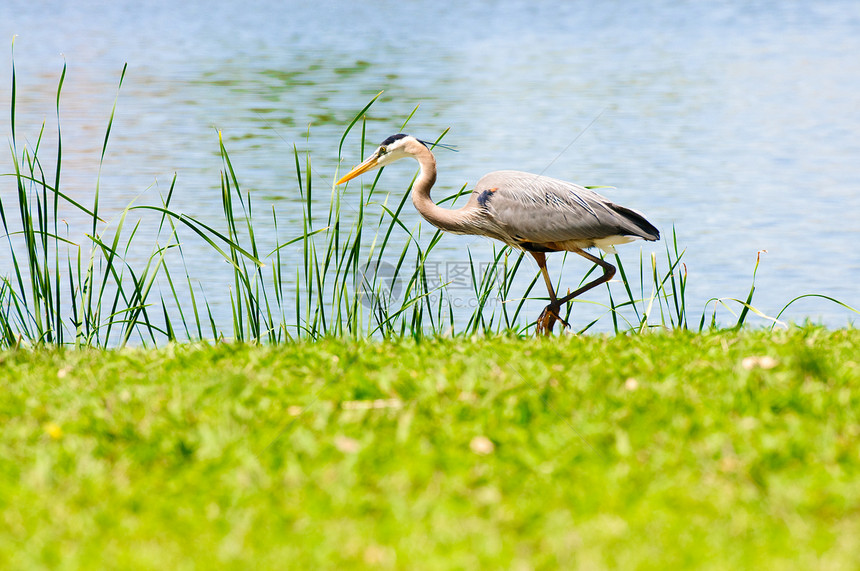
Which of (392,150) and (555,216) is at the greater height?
(392,150)

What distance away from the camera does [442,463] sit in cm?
307

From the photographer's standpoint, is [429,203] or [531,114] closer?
[429,203]

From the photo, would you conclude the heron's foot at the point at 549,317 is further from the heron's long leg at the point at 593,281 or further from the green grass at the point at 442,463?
the green grass at the point at 442,463

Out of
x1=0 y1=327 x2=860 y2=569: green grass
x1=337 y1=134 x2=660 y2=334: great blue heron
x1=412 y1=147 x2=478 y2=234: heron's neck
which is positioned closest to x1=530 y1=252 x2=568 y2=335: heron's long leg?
x1=337 y1=134 x2=660 y2=334: great blue heron

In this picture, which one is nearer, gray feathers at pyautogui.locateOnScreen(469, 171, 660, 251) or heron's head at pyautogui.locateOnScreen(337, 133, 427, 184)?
gray feathers at pyautogui.locateOnScreen(469, 171, 660, 251)

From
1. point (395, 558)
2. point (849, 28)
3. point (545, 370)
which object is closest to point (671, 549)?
point (395, 558)

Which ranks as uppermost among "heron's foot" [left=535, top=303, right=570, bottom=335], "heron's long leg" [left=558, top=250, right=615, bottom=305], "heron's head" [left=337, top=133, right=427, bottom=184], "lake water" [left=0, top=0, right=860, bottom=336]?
"heron's head" [left=337, top=133, right=427, bottom=184]

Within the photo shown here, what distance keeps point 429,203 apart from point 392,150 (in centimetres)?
44

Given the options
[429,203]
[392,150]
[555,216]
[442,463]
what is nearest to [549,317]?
[555,216]

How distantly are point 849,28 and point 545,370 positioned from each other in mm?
27312

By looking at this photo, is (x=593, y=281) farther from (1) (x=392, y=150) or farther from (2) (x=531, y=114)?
(2) (x=531, y=114)

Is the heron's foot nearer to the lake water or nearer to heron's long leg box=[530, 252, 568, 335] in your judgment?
heron's long leg box=[530, 252, 568, 335]

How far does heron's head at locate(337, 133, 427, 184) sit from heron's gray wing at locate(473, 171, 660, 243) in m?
Answer: 0.59

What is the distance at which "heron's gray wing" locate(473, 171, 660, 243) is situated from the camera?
5746mm
